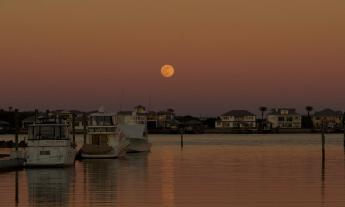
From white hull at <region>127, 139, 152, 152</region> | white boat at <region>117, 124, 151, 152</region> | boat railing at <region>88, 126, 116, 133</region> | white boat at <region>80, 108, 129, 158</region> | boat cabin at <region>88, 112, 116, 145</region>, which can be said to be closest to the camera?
white boat at <region>80, 108, 129, 158</region>

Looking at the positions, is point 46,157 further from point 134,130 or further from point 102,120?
point 134,130

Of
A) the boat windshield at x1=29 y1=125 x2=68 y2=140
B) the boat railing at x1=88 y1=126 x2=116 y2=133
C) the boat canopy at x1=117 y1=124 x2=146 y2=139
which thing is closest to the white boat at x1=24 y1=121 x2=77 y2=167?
the boat windshield at x1=29 y1=125 x2=68 y2=140

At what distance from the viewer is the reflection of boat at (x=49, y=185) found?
32562 millimetres

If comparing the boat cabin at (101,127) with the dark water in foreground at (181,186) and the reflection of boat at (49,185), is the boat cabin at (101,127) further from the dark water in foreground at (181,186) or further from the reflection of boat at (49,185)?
the reflection of boat at (49,185)

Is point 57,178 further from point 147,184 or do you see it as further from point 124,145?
point 124,145

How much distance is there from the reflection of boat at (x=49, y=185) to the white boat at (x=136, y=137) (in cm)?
3179

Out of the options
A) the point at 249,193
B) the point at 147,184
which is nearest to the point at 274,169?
the point at 147,184

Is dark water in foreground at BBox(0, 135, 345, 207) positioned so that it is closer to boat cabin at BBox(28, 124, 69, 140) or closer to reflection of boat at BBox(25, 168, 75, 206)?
reflection of boat at BBox(25, 168, 75, 206)

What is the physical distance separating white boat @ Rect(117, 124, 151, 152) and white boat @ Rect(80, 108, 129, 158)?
479 inches

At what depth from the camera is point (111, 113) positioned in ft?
240

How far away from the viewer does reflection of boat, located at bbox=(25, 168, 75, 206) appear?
32562mm

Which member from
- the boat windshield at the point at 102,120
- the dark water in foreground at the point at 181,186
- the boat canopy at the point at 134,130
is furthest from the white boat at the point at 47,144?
the boat canopy at the point at 134,130

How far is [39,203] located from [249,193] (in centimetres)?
893

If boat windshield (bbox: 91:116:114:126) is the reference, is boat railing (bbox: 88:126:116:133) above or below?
below
